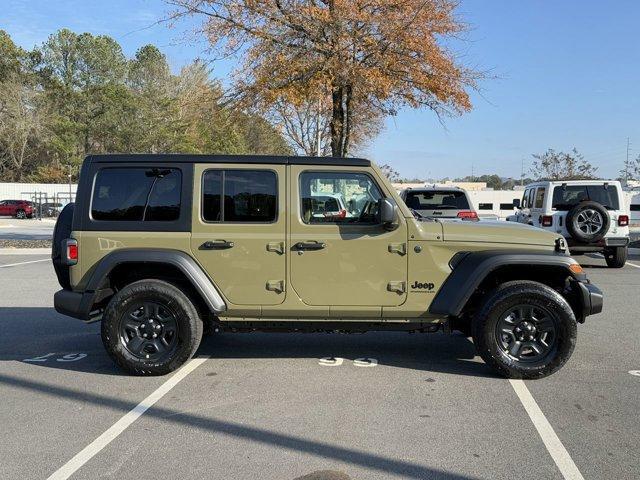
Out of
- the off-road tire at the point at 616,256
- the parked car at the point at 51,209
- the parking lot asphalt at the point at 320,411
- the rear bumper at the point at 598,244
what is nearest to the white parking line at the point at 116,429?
the parking lot asphalt at the point at 320,411

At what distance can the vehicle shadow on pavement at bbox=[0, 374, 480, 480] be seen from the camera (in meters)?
3.54

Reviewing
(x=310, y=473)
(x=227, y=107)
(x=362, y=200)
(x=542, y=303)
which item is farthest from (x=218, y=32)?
(x=310, y=473)

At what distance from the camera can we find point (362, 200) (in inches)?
207

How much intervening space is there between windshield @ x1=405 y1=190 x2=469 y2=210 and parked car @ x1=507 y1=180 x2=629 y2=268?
2071 millimetres

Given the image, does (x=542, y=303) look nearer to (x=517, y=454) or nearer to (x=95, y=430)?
(x=517, y=454)

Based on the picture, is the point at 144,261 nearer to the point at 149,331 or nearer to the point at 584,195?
the point at 149,331

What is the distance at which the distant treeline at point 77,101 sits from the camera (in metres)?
49.1

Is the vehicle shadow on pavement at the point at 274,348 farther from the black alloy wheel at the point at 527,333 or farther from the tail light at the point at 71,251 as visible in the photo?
the tail light at the point at 71,251

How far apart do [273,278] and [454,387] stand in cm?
183

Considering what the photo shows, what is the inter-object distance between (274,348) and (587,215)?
8718 mm

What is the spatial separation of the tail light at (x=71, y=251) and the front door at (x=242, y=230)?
1.06 meters

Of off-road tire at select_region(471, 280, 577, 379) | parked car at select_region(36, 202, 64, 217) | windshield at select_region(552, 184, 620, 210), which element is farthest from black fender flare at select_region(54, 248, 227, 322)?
parked car at select_region(36, 202, 64, 217)

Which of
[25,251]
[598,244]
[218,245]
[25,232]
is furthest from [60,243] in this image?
[25,232]

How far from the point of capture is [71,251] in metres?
5.27
